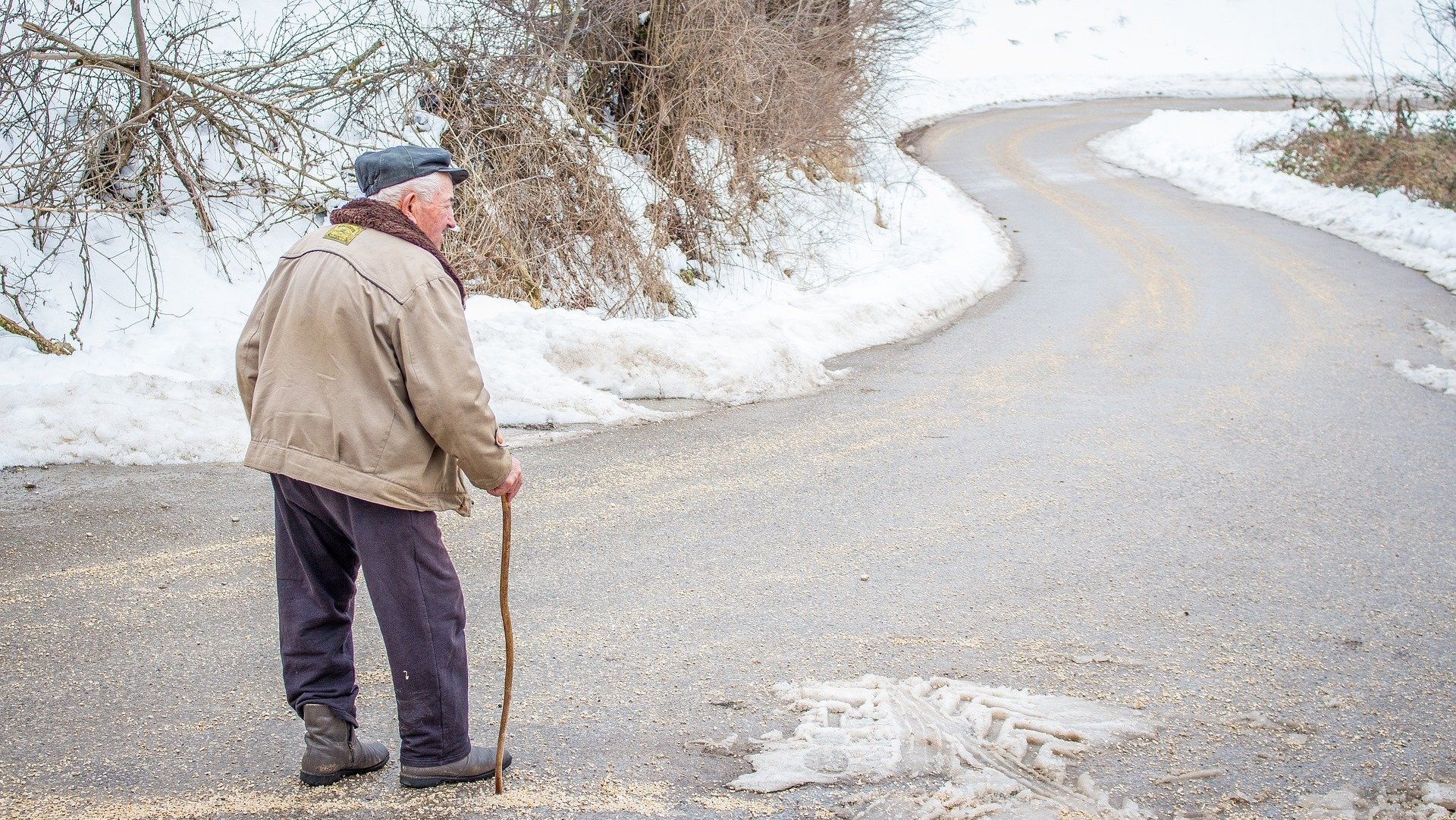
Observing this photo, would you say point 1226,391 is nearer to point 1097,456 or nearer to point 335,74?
point 1097,456

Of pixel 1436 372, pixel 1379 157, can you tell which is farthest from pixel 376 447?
pixel 1379 157

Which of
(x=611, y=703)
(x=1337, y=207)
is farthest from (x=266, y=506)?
(x=1337, y=207)

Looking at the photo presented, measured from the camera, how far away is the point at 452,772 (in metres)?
3.07

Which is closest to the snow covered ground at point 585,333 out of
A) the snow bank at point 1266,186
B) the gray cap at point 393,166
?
the gray cap at point 393,166

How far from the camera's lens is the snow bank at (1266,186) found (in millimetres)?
14875

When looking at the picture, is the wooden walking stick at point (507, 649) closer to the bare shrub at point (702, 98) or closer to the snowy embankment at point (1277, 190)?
the snowy embankment at point (1277, 190)

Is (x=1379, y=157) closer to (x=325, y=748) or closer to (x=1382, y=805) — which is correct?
(x=1382, y=805)

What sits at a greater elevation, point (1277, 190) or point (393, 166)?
point (393, 166)

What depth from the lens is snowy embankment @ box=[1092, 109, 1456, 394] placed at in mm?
13922

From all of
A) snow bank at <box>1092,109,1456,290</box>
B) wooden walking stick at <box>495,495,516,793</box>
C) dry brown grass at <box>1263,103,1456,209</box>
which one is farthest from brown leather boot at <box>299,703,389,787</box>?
dry brown grass at <box>1263,103,1456,209</box>

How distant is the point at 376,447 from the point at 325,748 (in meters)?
0.92

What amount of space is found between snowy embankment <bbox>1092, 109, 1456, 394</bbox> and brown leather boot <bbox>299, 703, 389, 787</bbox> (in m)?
8.46

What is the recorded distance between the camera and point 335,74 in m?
10.0

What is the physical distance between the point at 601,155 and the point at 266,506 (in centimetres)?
661
